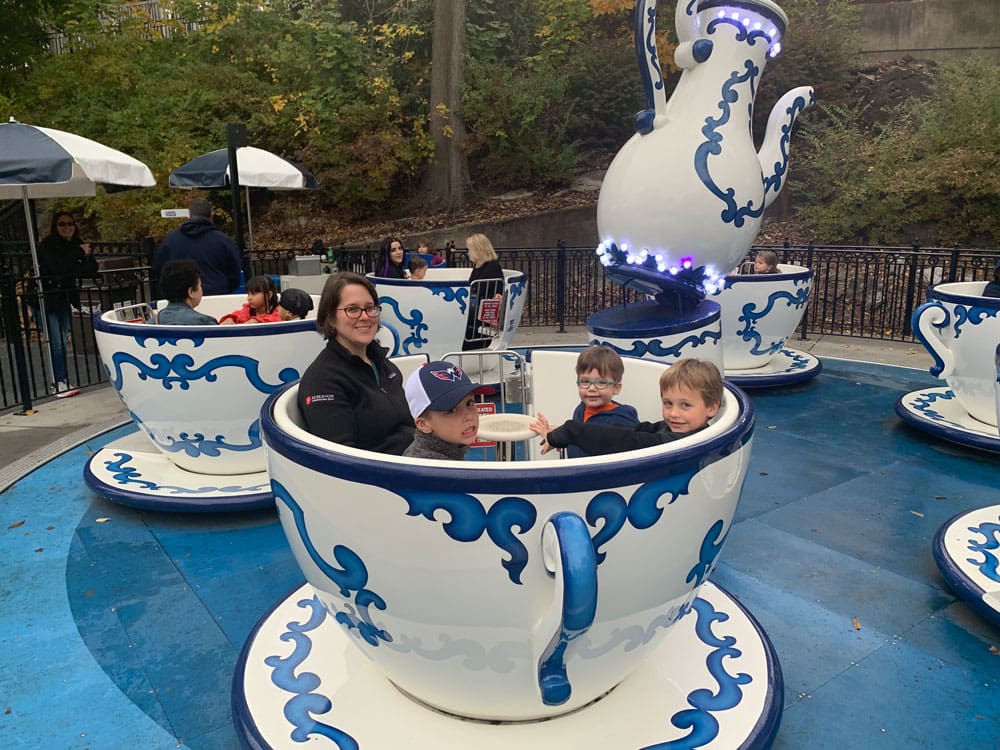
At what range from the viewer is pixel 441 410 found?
2166mm

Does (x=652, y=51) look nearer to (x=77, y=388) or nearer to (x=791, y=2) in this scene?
(x=77, y=388)

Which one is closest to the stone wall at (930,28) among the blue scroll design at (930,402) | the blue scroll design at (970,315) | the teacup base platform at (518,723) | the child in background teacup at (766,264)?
the child in background teacup at (766,264)

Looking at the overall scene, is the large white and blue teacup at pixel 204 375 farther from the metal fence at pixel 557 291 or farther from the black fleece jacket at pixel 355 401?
the metal fence at pixel 557 291

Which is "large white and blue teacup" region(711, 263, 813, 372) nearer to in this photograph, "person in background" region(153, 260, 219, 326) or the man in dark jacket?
"person in background" region(153, 260, 219, 326)

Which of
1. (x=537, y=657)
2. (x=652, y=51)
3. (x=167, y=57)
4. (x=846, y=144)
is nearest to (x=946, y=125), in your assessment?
(x=846, y=144)

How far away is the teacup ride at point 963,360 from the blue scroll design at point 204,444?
4.05m

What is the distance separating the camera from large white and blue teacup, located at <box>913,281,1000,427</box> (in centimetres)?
460

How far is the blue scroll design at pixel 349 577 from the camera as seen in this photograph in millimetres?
1861

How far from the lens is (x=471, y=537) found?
1674mm

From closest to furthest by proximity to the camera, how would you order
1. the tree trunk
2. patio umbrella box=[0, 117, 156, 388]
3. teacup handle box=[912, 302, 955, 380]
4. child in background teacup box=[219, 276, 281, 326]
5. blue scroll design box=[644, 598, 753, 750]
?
blue scroll design box=[644, 598, 753, 750] < child in background teacup box=[219, 276, 281, 326] < teacup handle box=[912, 302, 955, 380] < patio umbrella box=[0, 117, 156, 388] < the tree trunk

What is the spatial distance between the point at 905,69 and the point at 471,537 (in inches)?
739

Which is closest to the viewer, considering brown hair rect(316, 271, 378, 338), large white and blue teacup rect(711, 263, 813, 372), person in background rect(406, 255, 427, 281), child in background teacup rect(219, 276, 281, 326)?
brown hair rect(316, 271, 378, 338)

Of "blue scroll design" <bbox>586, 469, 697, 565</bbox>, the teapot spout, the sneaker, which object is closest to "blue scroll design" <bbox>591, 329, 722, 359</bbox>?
the teapot spout

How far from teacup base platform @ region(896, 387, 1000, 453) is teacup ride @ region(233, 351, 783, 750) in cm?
307
